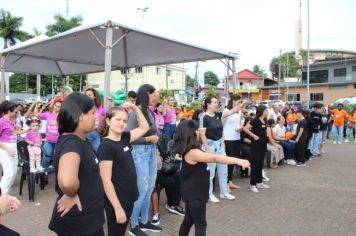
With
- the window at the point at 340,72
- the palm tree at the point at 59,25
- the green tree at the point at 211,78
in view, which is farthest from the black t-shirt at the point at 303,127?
the green tree at the point at 211,78

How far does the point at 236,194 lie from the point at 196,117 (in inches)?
68.2

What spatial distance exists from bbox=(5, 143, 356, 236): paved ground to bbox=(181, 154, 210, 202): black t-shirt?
135 centimetres

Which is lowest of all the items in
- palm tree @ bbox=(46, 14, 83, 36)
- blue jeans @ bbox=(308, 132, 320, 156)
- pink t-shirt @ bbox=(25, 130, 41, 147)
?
blue jeans @ bbox=(308, 132, 320, 156)

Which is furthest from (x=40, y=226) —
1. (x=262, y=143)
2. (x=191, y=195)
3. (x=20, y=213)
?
(x=262, y=143)

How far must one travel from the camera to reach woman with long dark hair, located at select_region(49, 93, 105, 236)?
202 cm

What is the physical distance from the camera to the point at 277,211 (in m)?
5.43

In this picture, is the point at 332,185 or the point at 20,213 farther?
the point at 332,185

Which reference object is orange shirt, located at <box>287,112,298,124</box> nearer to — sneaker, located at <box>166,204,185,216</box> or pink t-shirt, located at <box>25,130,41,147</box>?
sneaker, located at <box>166,204,185,216</box>

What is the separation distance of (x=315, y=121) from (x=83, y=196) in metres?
10.2

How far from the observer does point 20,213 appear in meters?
5.26

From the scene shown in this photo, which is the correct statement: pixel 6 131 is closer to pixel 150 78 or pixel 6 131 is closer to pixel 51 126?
pixel 51 126

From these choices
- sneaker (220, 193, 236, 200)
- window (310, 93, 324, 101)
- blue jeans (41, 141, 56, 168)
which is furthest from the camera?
window (310, 93, 324, 101)

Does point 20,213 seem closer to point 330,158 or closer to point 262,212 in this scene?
point 262,212

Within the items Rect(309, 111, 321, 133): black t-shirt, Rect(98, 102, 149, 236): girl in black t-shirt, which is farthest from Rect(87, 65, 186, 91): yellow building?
Rect(98, 102, 149, 236): girl in black t-shirt
